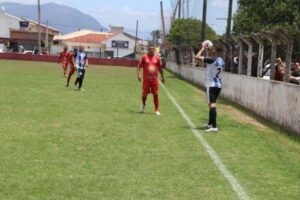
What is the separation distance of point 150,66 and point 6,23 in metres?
111

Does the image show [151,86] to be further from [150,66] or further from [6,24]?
[6,24]

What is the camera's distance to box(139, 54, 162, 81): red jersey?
15414 millimetres

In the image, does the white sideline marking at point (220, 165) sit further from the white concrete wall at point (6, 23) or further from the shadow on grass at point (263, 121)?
the white concrete wall at point (6, 23)

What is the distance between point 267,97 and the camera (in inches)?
617

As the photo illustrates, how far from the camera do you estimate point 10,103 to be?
16516mm

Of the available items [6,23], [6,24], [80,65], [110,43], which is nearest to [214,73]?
[80,65]

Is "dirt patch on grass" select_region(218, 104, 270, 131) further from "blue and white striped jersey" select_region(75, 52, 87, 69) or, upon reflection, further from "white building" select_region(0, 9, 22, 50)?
"white building" select_region(0, 9, 22, 50)

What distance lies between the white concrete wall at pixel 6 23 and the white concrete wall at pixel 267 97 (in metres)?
99.4

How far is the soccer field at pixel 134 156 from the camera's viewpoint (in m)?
7.03

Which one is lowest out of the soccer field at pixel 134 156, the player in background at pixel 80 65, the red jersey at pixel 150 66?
the soccer field at pixel 134 156

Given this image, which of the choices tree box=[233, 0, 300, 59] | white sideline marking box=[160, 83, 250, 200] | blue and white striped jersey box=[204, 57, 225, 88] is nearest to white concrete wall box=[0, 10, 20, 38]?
tree box=[233, 0, 300, 59]

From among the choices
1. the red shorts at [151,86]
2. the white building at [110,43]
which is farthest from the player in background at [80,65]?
the white building at [110,43]

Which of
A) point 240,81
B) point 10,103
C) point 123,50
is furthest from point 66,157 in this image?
point 123,50

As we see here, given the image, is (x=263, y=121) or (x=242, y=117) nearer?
(x=263, y=121)
